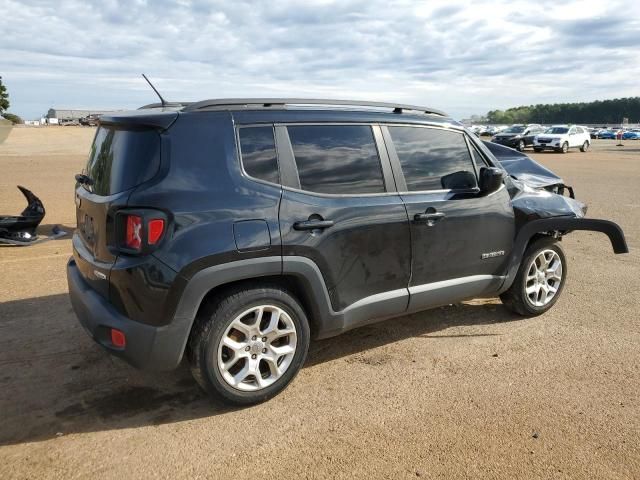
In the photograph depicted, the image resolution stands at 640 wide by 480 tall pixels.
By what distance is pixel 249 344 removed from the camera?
338 cm

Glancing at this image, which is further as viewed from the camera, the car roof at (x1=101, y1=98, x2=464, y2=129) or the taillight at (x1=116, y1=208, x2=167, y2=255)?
the car roof at (x1=101, y1=98, x2=464, y2=129)

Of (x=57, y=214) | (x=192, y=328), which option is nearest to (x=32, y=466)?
(x=192, y=328)

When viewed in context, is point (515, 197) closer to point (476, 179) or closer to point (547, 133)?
point (476, 179)

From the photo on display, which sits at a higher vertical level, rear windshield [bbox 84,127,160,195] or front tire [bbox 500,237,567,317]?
rear windshield [bbox 84,127,160,195]

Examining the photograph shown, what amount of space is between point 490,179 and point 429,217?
653 mm

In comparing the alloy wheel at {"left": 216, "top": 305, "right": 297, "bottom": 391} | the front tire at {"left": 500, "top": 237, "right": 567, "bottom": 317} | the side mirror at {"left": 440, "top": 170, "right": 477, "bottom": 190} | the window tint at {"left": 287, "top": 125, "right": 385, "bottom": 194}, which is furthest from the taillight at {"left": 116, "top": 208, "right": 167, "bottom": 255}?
the front tire at {"left": 500, "top": 237, "right": 567, "bottom": 317}

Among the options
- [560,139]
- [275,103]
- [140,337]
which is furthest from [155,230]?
[560,139]

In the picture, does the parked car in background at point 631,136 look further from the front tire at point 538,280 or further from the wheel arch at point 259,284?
the wheel arch at point 259,284

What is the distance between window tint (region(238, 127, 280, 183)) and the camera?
11.0ft

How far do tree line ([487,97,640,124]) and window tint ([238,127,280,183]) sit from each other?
143m

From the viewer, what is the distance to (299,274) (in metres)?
3.44

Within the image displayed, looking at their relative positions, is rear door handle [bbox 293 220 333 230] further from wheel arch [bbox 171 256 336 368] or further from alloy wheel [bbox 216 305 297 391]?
alloy wheel [bbox 216 305 297 391]

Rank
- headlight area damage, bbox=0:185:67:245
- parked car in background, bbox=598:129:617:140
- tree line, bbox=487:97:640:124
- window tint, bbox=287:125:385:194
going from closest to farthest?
window tint, bbox=287:125:385:194
headlight area damage, bbox=0:185:67:245
parked car in background, bbox=598:129:617:140
tree line, bbox=487:97:640:124

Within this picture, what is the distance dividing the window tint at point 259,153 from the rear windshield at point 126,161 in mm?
521
